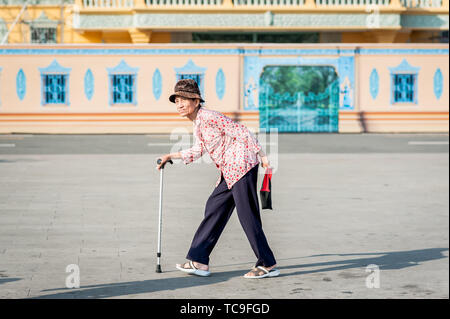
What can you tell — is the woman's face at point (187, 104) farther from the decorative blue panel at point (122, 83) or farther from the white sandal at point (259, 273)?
the decorative blue panel at point (122, 83)

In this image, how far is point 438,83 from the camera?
3170 centimetres

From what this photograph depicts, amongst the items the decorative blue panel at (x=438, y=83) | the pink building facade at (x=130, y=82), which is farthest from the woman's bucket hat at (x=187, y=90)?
the decorative blue panel at (x=438, y=83)

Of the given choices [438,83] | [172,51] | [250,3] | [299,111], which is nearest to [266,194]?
[172,51]

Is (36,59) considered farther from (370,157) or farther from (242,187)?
(242,187)

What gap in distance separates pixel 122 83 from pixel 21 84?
359 cm

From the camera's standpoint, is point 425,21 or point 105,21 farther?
point 425,21

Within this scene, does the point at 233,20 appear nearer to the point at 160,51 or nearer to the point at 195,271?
the point at 160,51

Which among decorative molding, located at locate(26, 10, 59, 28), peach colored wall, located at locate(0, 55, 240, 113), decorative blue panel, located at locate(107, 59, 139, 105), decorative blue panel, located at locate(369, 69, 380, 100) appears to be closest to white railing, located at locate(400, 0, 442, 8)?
decorative blue panel, located at locate(369, 69, 380, 100)

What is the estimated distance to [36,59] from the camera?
101 feet

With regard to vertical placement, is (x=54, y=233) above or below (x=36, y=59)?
below

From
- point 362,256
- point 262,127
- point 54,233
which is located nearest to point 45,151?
point 262,127
